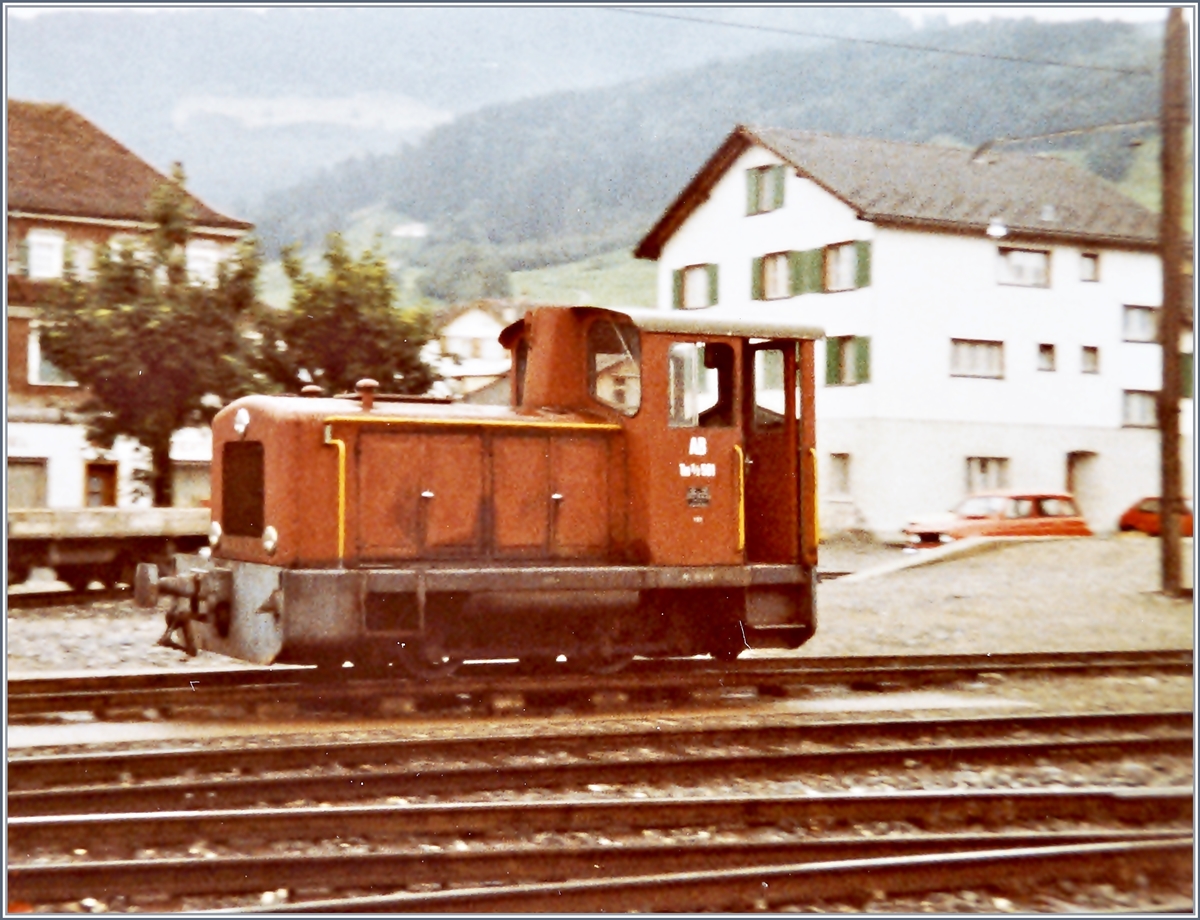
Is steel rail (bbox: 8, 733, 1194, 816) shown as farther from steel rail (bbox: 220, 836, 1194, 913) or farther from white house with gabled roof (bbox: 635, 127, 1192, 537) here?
white house with gabled roof (bbox: 635, 127, 1192, 537)

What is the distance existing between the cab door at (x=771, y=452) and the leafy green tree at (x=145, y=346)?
6250 millimetres

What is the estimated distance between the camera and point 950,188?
57.2ft

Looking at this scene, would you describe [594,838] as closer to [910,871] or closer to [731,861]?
[731,861]

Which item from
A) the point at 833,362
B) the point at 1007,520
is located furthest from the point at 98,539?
the point at 1007,520

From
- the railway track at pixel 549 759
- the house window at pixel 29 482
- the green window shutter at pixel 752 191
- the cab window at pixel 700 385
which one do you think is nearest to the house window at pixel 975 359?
the green window shutter at pixel 752 191

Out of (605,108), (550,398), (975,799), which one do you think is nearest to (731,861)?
(975,799)

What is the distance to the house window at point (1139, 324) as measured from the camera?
21359mm

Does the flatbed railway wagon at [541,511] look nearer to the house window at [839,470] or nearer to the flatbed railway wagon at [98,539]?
the flatbed railway wagon at [98,539]

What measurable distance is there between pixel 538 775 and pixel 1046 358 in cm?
1678

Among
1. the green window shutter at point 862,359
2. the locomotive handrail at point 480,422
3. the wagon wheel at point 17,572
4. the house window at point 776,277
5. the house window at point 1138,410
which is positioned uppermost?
the house window at point 776,277

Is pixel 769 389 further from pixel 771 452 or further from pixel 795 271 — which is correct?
pixel 795 271

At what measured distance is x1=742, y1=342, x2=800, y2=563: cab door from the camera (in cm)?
927

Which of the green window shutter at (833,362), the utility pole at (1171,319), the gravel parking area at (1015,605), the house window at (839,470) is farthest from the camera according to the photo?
the green window shutter at (833,362)

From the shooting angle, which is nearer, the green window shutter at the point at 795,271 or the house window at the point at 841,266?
the green window shutter at the point at 795,271
